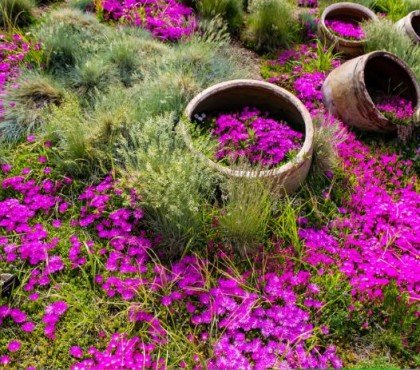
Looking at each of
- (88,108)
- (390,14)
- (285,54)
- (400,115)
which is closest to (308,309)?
(400,115)

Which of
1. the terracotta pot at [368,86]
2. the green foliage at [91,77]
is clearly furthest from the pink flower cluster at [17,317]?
the terracotta pot at [368,86]

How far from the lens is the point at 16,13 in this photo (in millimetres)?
5820

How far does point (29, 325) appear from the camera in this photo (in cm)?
307

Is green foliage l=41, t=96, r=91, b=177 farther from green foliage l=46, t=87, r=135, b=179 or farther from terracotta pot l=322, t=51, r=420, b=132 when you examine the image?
terracotta pot l=322, t=51, r=420, b=132

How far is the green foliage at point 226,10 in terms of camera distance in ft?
19.8

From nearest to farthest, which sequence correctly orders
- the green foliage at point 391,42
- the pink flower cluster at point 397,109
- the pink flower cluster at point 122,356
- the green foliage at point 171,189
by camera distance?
1. the pink flower cluster at point 122,356
2. the green foliage at point 171,189
3. the pink flower cluster at point 397,109
4. the green foliage at point 391,42

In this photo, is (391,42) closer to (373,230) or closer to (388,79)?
(388,79)

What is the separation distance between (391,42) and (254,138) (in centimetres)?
266

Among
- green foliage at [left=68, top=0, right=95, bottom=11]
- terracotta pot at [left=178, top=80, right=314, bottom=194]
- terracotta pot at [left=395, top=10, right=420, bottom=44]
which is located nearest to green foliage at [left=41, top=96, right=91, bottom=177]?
terracotta pot at [left=178, top=80, right=314, bottom=194]

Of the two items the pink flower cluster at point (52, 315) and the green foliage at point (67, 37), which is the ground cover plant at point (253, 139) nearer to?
the pink flower cluster at point (52, 315)

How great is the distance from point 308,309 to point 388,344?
612mm

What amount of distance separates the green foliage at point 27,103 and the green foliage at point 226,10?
249 centimetres

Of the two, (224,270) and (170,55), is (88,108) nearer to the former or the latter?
(170,55)

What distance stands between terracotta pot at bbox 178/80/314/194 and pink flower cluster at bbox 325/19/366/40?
224 centimetres
